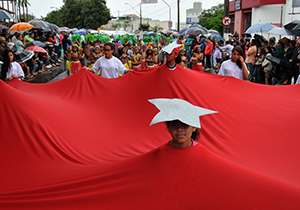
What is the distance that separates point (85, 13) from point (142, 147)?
2509 inches

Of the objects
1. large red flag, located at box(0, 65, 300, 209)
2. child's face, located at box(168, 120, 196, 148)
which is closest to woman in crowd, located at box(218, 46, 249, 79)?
large red flag, located at box(0, 65, 300, 209)

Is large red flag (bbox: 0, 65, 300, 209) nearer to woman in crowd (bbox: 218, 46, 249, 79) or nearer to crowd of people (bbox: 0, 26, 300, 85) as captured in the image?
woman in crowd (bbox: 218, 46, 249, 79)

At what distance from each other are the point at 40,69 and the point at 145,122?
12205mm

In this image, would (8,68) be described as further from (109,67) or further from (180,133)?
(180,133)

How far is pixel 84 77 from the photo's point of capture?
22.8ft

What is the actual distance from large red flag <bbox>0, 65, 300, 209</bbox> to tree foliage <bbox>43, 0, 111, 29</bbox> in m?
60.4

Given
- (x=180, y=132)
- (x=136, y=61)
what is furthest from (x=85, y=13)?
(x=180, y=132)

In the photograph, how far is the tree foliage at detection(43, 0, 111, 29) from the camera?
6456 centimetres

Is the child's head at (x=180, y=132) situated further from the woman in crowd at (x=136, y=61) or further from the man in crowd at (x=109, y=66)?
the woman in crowd at (x=136, y=61)

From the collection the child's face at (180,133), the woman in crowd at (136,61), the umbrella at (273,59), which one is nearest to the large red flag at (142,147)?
the child's face at (180,133)

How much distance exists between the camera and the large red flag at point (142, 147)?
8.73ft

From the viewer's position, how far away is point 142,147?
473 centimetres

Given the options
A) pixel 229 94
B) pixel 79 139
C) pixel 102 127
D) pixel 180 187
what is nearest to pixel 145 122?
pixel 102 127

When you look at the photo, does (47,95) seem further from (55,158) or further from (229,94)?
(229,94)
